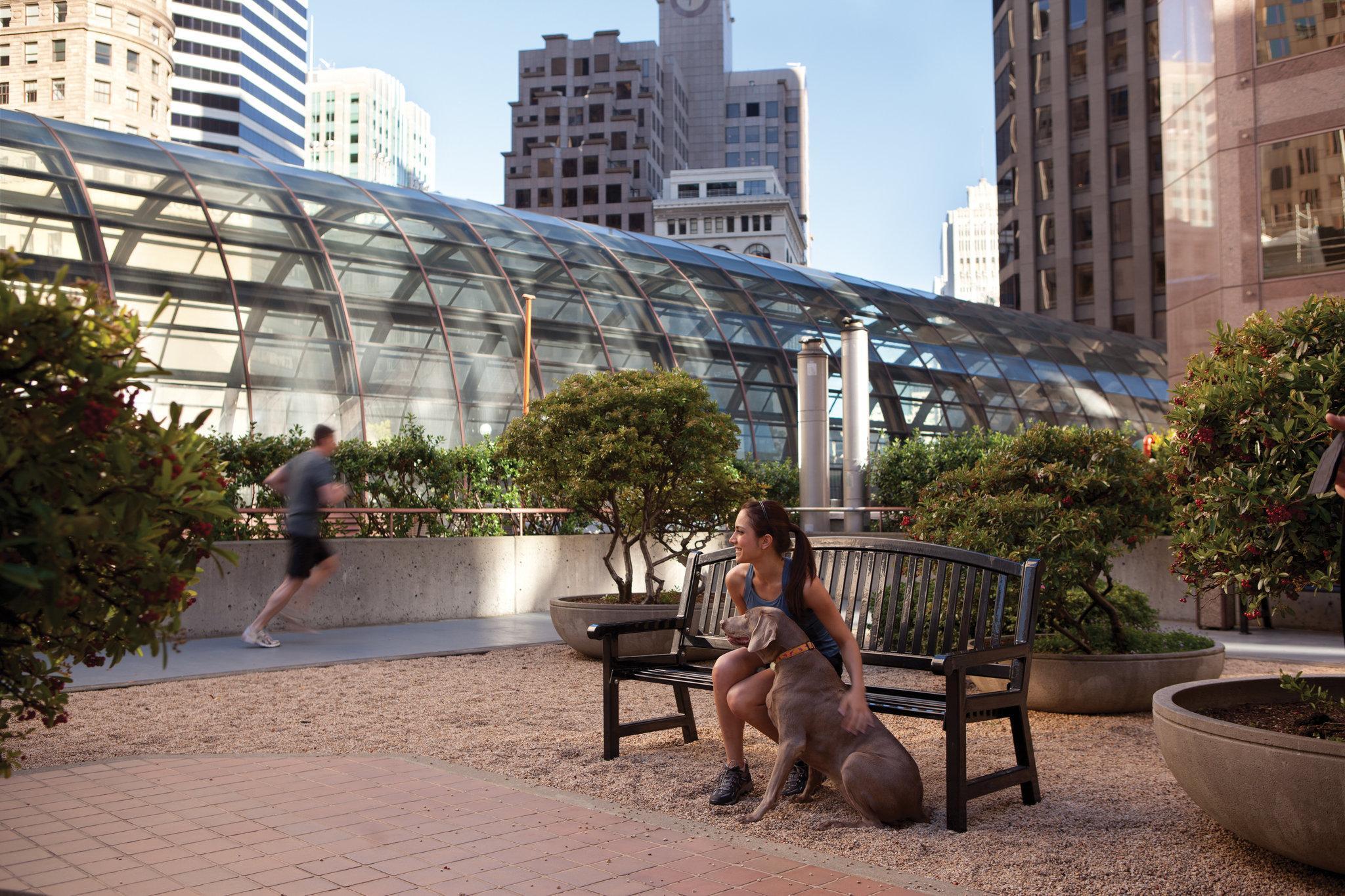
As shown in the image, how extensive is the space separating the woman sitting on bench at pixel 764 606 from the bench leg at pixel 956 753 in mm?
375

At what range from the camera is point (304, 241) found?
20.2 metres

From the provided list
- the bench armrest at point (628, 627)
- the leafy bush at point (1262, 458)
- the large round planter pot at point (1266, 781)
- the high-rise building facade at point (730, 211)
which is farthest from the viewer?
the high-rise building facade at point (730, 211)

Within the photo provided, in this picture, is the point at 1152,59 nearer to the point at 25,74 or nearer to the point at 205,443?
the point at 205,443

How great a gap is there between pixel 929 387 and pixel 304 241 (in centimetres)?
1576

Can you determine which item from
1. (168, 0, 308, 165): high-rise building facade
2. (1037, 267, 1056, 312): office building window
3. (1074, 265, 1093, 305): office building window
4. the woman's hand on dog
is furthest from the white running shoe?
(168, 0, 308, 165): high-rise building facade

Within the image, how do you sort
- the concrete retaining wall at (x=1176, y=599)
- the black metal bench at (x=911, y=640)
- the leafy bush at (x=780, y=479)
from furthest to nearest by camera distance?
the leafy bush at (x=780, y=479) → the concrete retaining wall at (x=1176, y=599) → the black metal bench at (x=911, y=640)

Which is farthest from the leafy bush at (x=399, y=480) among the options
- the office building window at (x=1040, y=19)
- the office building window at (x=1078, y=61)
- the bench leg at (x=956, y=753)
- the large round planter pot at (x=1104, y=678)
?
the office building window at (x=1040, y=19)

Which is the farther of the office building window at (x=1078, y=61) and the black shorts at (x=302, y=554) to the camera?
the office building window at (x=1078, y=61)

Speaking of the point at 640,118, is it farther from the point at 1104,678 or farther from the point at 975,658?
the point at 975,658

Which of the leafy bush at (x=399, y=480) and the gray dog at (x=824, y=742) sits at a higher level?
the leafy bush at (x=399, y=480)

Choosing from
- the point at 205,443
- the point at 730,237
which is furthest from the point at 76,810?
the point at 730,237

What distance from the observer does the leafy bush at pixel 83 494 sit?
233 centimetres

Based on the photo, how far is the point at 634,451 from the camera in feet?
33.9

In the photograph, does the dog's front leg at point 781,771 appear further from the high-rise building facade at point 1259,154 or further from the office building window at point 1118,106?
the office building window at point 1118,106
